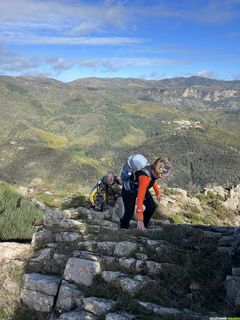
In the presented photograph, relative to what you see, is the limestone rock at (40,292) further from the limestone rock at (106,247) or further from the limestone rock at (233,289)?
the limestone rock at (233,289)

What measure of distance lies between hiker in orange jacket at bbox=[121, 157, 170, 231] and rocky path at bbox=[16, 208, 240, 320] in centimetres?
81

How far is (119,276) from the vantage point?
7.15 metres

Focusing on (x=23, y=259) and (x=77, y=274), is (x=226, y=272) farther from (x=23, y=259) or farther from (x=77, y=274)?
(x=23, y=259)

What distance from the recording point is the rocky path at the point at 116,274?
20.7 feet

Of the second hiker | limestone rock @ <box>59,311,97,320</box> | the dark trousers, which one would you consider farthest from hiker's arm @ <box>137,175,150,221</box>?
the second hiker

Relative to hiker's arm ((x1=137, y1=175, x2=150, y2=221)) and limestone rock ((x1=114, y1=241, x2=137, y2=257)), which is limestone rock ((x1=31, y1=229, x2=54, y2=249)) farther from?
hiker's arm ((x1=137, y1=175, x2=150, y2=221))

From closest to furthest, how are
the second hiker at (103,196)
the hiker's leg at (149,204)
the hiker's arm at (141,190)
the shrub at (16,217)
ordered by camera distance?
1. the hiker's arm at (141,190)
2. the shrub at (16,217)
3. the hiker's leg at (149,204)
4. the second hiker at (103,196)

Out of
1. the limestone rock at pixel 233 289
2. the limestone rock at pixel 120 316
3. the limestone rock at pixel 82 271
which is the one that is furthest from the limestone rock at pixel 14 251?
the limestone rock at pixel 233 289

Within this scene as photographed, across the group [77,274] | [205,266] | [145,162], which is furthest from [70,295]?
[145,162]

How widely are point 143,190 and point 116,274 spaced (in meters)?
2.67

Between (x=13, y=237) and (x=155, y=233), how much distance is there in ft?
11.8

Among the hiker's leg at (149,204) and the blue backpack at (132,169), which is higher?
the blue backpack at (132,169)

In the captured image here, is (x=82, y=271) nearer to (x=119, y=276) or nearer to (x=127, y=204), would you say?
(x=119, y=276)

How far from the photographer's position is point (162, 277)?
7246 mm
